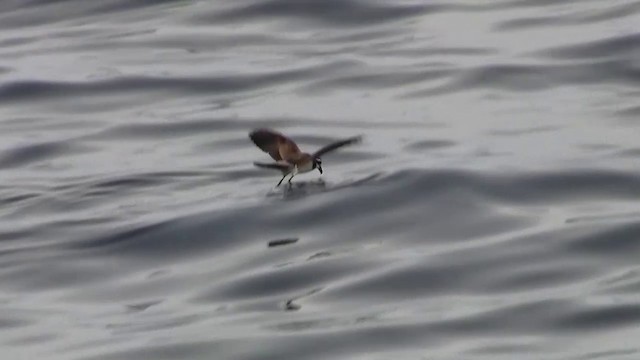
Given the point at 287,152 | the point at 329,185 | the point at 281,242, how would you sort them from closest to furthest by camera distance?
1. the point at 281,242
2. the point at 287,152
3. the point at 329,185

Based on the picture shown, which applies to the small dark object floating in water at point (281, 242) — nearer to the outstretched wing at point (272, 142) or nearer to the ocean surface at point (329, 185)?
the ocean surface at point (329, 185)

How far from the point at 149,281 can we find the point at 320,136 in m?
2.62

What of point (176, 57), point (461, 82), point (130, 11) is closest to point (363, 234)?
point (461, 82)

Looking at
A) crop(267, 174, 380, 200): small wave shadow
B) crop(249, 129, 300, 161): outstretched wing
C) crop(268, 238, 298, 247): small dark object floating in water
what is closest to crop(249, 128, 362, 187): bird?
crop(249, 129, 300, 161): outstretched wing

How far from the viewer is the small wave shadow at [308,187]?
898 cm

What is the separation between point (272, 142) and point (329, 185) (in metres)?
0.42

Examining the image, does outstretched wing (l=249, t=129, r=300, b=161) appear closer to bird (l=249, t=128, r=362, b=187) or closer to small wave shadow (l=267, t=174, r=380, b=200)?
bird (l=249, t=128, r=362, b=187)

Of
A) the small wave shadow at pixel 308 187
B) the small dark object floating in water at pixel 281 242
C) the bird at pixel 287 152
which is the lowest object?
the small wave shadow at pixel 308 187

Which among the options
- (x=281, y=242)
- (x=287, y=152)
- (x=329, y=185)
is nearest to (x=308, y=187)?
(x=329, y=185)

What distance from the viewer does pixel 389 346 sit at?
660cm

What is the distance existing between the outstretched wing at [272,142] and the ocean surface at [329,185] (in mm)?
210

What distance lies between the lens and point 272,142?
8.84 metres

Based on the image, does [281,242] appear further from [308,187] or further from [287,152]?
[308,187]

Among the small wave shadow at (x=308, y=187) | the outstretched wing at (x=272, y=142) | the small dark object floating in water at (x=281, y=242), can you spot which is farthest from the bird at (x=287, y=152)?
the small dark object floating in water at (x=281, y=242)
